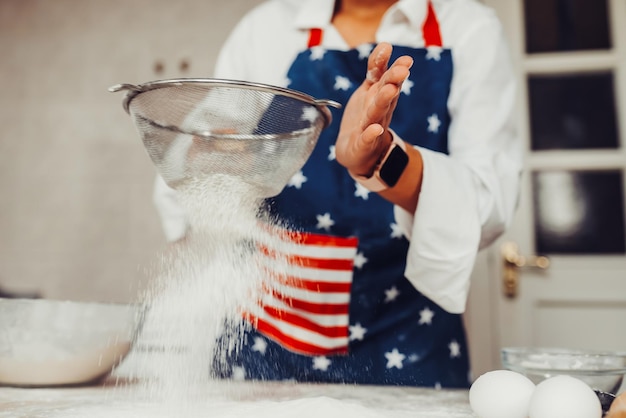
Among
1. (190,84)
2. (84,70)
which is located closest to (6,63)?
(84,70)

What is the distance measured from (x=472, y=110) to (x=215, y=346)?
0.61 metres

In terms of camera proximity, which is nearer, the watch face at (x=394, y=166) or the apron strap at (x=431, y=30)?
the watch face at (x=394, y=166)

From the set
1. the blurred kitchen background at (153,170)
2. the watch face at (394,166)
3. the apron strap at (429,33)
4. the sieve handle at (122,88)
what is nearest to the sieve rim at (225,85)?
the sieve handle at (122,88)

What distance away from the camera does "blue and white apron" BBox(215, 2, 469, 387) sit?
3.47 feet

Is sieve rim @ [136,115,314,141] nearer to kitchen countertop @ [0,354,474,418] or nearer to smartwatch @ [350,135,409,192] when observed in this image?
smartwatch @ [350,135,409,192]

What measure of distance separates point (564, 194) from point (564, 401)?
5.48 ft

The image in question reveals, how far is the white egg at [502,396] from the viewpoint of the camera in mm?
624

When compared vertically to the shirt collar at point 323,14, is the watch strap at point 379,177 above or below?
below

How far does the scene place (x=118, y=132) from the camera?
88.0 inches

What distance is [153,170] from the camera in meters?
2.20

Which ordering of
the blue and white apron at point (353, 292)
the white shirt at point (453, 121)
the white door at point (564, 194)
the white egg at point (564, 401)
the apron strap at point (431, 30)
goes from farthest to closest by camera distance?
the white door at point (564, 194) → the apron strap at point (431, 30) → the blue and white apron at point (353, 292) → the white shirt at point (453, 121) → the white egg at point (564, 401)

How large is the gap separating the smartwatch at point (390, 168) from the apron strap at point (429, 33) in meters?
0.42

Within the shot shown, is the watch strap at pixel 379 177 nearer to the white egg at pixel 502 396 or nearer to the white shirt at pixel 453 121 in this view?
the white shirt at pixel 453 121

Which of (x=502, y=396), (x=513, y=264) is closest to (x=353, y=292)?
(x=502, y=396)
